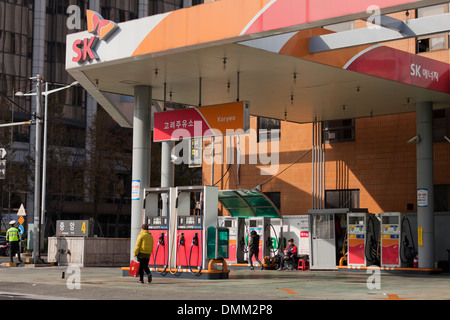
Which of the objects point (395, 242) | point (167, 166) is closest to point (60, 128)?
point (167, 166)

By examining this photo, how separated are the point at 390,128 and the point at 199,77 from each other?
1059 centimetres

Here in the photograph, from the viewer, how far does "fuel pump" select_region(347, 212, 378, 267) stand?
90.5 ft

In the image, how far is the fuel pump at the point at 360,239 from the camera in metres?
27.6

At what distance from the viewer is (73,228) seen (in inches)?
1272

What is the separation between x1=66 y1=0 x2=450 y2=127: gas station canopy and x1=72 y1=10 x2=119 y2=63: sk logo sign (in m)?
0.03

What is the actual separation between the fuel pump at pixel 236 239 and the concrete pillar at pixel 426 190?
811 cm

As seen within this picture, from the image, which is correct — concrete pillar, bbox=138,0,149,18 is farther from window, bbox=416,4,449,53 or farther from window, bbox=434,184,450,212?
window, bbox=434,184,450,212

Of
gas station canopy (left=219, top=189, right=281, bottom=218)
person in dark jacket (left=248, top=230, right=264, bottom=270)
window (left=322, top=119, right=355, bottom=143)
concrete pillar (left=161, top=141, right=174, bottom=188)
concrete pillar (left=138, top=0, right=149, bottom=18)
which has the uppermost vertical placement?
concrete pillar (left=138, top=0, right=149, bottom=18)

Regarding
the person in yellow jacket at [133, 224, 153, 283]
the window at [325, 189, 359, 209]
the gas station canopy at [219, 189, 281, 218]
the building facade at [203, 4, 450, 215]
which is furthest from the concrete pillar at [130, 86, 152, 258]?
the window at [325, 189, 359, 209]

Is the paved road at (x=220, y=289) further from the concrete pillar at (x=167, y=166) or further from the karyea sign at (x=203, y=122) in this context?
the concrete pillar at (x=167, y=166)

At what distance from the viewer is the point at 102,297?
1520 centimetres

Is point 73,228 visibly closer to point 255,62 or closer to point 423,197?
point 255,62

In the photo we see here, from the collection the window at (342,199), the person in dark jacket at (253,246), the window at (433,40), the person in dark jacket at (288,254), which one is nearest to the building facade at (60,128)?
the window at (342,199)
